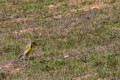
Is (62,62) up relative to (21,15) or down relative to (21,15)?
up

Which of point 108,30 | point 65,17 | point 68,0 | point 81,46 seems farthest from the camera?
point 68,0

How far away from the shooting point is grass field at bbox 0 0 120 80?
1015cm

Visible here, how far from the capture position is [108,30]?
1326cm

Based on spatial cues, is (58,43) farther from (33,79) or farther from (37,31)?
(33,79)

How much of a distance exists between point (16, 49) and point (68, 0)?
521 centimetres

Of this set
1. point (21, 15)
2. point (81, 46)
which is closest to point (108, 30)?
point (81, 46)

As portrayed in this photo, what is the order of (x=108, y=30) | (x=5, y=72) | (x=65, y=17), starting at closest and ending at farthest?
(x=5, y=72)
(x=108, y=30)
(x=65, y=17)

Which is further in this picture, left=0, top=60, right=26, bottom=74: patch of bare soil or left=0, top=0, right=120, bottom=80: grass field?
left=0, top=60, right=26, bottom=74: patch of bare soil

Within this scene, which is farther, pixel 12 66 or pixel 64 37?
pixel 64 37

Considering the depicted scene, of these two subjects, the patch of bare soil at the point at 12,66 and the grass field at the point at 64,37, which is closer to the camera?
the grass field at the point at 64,37

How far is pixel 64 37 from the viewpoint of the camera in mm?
13000

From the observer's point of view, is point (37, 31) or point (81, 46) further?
point (37, 31)

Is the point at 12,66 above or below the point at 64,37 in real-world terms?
above

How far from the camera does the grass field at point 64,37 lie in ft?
33.3
